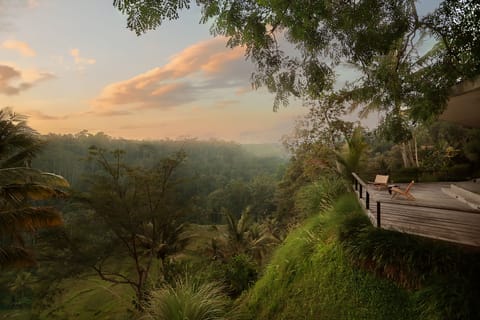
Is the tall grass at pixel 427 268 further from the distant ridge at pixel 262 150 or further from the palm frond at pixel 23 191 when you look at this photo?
the distant ridge at pixel 262 150

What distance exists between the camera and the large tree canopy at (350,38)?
4.66 metres

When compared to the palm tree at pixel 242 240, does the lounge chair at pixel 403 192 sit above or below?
above

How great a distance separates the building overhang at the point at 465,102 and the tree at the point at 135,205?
13.5m

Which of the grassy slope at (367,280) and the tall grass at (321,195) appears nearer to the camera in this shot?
the grassy slope at (367,280)

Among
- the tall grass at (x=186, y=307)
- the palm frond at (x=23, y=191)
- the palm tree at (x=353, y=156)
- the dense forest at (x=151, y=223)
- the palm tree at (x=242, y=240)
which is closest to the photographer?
the tall grass at (x=186, y=307)

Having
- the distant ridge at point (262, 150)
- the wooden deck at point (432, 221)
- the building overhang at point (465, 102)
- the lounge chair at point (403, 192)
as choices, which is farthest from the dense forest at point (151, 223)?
the distant ridge at point (262, 150)

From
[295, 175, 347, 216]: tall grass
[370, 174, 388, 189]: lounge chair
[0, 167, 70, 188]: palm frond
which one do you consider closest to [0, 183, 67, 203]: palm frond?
[0, 167, 70, 188]: palm frond

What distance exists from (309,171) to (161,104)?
1647 centimetres

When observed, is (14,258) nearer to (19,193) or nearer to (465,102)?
(19,193)

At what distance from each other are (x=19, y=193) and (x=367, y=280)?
9838 mm

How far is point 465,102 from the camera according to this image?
8.64 m

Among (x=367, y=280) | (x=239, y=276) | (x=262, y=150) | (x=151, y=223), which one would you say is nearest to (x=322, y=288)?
(x=367, y=280)

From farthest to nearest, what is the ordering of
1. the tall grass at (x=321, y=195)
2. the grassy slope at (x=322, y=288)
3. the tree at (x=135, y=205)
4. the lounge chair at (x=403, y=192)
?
1. the tree at (x=135, y=205)
2. the tall grass at (x=321, y=195)
3. the lounge chair at (x=403, y=192)
4. the grassy slope at (x=322, y=288)

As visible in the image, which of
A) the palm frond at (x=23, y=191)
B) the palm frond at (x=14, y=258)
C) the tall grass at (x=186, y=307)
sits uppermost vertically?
the palm frond at (x=23, y=191)
